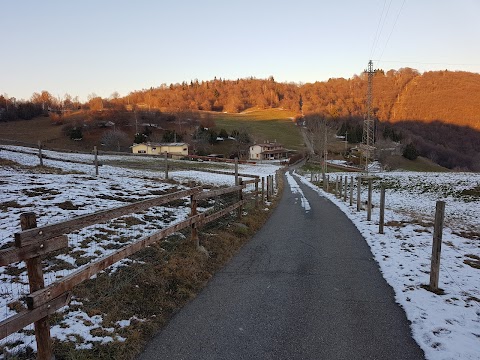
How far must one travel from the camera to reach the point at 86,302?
480 cm

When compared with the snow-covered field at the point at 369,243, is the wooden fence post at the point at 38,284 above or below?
above

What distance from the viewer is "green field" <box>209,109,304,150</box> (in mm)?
116812

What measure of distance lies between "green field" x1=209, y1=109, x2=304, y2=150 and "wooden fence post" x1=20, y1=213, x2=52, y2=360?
103760 millimetres

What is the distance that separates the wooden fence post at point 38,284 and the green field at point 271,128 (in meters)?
104

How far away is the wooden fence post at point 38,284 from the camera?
3.24m

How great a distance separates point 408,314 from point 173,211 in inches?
306

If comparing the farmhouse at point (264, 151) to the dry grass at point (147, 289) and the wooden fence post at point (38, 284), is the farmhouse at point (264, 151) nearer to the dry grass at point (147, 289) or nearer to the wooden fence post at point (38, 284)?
the dry grass at point (147, 289)

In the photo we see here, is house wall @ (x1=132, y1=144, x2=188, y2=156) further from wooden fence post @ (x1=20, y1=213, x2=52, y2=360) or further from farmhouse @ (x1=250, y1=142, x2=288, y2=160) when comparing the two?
wooden fence post @ (x1=20, y1=213, x2=52, y2=360)

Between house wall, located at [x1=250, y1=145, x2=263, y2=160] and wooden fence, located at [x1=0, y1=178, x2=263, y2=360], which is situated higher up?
wooden fence, located at [x1=0, y1=178, x2=263, y2=360]

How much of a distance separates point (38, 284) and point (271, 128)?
449 feet

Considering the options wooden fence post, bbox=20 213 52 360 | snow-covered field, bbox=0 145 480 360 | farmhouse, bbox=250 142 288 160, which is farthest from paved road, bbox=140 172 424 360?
farmhouse, bbox=250 142 288 160

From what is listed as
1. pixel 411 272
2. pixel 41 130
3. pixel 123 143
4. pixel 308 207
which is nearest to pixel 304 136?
pixel 123 143

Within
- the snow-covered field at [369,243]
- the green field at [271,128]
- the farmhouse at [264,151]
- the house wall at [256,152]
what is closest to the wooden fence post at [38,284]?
the snow-covered field at [369,243]

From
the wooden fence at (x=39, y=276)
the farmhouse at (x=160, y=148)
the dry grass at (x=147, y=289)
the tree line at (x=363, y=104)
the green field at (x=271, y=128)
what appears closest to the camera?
the wooden fence at (x=39, y=276)
